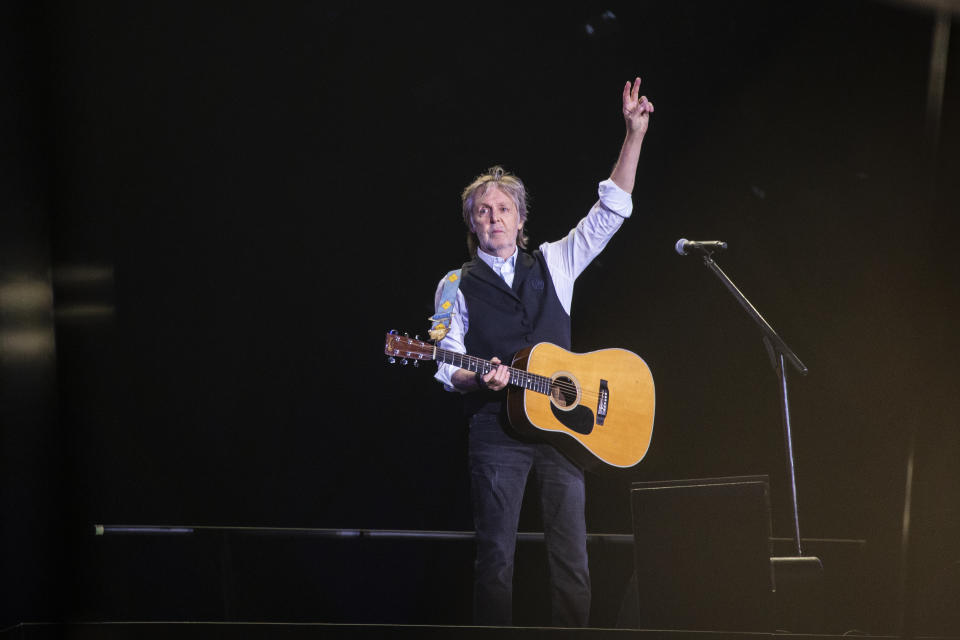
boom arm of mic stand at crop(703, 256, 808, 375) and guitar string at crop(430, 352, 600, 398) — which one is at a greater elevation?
boom arm of mic stand at crop(703, 256, 808, 375)

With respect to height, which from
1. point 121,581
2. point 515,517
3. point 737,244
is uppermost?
point 737,244

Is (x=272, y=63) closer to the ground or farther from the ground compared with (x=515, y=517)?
farther from the ground

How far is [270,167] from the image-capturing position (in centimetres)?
332

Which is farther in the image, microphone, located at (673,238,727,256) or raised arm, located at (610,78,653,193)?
raised arm, located at (610,78,653,193)

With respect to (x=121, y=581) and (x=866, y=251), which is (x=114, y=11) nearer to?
(x=121, y=581)

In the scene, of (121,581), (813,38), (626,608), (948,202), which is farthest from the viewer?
(813,38)

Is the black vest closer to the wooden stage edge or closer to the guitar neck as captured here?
the guitar neck

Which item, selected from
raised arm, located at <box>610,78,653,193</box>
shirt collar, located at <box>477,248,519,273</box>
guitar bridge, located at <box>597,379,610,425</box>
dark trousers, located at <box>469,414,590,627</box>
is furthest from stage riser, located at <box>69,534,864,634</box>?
raised arm, located at <box>610,78,653,193</box>

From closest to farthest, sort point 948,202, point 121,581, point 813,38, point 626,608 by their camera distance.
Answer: point 948,202 < point 626,608 < point 121,581 < point 813,38

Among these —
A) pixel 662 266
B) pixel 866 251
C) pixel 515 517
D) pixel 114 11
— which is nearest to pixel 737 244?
pixel 662 266

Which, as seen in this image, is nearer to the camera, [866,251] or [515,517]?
[515,517]

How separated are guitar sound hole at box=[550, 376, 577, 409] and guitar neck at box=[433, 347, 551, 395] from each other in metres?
0.03

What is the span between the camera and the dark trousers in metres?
2.53

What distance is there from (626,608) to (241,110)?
2.42m
